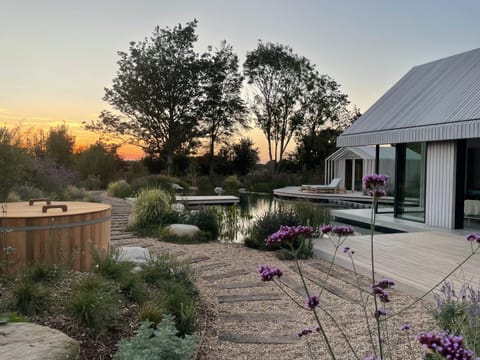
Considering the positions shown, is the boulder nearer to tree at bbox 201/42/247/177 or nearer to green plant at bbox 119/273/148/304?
green plant at bbox 119/273/148/304

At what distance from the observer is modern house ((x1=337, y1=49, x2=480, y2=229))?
8250 mm

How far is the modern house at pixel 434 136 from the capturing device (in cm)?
825

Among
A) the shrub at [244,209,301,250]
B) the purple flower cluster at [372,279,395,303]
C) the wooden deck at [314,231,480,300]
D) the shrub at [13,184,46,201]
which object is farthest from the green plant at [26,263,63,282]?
the shrub at [13,184,46,201]

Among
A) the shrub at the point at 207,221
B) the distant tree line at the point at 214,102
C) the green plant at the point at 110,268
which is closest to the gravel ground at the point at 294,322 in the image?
the green plant at the point at 110,268

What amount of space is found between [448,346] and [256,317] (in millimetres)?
2780

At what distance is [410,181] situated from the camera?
9766mm

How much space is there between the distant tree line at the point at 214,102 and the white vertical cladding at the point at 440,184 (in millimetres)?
19647

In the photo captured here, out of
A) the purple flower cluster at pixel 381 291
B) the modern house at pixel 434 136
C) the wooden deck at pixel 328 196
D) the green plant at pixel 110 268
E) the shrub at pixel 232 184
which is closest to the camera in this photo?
the purple flower cluster at pixel 381 291

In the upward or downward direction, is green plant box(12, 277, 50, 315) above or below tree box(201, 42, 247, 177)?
below

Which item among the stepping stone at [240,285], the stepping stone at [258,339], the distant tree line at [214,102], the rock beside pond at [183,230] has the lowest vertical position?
the stepping stone at [258,339]

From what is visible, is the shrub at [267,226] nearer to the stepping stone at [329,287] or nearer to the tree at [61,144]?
the stepping stone at [329,287]

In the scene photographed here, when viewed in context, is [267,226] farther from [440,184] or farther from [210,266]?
[440,184]

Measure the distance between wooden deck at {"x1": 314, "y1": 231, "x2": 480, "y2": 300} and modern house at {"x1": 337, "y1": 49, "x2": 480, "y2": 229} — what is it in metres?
1.33

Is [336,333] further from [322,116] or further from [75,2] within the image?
[322,116]
